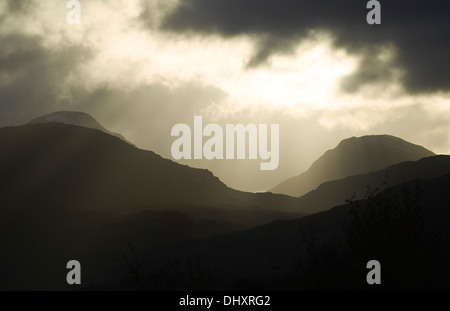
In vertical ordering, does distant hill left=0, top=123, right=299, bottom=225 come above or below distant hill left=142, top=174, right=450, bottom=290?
above

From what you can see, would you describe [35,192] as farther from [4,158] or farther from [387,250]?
[387,250]

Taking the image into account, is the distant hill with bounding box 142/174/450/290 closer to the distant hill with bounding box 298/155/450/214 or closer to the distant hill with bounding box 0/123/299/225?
the distant hill with bounding box 0/123/299/225

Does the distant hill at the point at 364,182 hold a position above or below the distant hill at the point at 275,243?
above

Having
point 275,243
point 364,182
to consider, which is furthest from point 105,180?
point 275,243

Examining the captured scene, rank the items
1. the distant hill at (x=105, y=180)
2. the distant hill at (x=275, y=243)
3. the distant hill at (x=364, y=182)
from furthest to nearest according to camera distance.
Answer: the distant hill at (x=364, y=182) < the distant hill at (x=105, y=180) < the distant hill at (x=275, y=243)

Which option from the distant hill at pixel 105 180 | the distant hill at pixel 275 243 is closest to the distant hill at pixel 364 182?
the distant hill at pixel 105 180

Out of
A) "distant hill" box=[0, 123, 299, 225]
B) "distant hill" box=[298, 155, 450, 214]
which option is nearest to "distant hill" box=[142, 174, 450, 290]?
"distant hill" box=[0, 123, 299, 225]

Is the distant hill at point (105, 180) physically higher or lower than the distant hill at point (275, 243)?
higher

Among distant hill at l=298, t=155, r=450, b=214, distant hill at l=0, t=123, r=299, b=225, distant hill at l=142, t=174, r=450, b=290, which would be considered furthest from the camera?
distant hill at l=298, t=155, r=450, b=214

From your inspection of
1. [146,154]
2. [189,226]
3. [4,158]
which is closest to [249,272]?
[189,226]

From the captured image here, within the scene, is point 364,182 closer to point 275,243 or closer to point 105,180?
point 105,180

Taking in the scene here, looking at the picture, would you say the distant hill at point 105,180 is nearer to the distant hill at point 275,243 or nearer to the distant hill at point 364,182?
the distant hill at point 364,182

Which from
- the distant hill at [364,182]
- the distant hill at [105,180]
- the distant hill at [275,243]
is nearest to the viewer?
the distant hill at [275,243]

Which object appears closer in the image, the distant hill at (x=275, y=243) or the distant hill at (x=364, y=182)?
the distant hill at (x=275, y=243)
